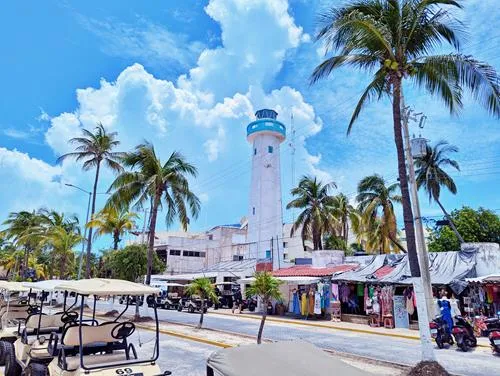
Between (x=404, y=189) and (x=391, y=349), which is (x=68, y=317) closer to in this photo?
(x=404, y=189)

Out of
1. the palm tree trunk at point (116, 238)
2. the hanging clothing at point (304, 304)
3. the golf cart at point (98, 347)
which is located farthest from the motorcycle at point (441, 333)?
the palm tree trunk at point (116, 238)

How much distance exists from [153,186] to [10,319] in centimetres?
1154

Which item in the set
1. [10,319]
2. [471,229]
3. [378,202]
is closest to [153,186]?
[10,319]

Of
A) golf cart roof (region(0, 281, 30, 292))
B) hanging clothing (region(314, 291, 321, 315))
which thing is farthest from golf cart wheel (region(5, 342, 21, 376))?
hanging clothing (region(314, 291, 321, 315))

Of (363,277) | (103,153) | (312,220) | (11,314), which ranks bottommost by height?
(11,314)

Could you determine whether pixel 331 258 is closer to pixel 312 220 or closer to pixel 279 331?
pixel 312 220

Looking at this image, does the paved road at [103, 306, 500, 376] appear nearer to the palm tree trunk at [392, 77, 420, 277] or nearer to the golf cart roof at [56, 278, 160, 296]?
the palm tree trunk at [392, 77, 420, 277]

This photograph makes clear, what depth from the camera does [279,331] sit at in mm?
18359

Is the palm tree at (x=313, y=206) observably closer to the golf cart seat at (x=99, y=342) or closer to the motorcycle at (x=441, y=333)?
the motorcycle at (x=441, y=333)

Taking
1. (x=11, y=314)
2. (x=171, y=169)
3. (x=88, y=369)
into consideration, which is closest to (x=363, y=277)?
(x=171, y=169)

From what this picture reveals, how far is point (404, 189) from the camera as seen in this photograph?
10375mm

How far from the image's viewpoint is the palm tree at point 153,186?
73.8 ft

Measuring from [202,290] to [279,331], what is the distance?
3.96 meters

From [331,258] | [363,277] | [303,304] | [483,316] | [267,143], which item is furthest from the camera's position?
[267,143]
